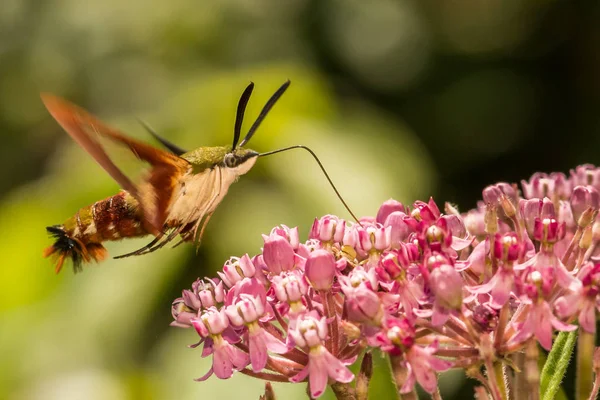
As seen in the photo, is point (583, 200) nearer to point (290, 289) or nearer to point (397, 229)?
point (397, 229)

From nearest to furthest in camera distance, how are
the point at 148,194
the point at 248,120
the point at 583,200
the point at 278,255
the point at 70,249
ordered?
the point at 278,255 < the point at 583,200 < the point at 148,194 < the point at 70,249 < the point at 248,120

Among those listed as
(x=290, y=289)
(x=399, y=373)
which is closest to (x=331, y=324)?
(x=290, y=289)

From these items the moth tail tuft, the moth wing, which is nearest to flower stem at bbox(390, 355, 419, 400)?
the moth wing

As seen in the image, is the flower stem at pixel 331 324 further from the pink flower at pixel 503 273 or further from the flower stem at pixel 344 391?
the pink flower at pixel 503 273

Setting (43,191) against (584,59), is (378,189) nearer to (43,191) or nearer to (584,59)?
(43,191)

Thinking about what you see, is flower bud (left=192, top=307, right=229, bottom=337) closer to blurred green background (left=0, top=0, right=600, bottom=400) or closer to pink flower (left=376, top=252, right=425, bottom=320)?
pink flower (left=376, top=252, right=425, bottom=320)
